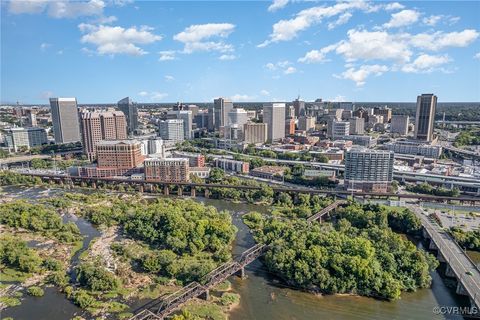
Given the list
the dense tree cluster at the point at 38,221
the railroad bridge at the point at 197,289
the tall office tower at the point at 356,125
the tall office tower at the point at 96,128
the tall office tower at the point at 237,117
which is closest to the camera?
the railroad bridge at the point at 197,289

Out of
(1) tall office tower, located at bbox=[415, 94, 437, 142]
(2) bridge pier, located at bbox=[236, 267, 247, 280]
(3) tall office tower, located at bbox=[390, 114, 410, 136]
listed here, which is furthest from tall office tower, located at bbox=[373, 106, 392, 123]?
(2) bridge pier, located at bbox=[236, 267, 247, 280]

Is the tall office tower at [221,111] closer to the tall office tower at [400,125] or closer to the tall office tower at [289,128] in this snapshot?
the tall office tower at [289,128]

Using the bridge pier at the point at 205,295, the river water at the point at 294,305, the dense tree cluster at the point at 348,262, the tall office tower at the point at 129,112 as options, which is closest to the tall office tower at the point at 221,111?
the tall office tower at the point at 129,112

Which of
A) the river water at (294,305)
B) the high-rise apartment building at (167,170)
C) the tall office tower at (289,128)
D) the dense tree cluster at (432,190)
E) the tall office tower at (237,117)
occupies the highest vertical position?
the tall office tower at (237,117)

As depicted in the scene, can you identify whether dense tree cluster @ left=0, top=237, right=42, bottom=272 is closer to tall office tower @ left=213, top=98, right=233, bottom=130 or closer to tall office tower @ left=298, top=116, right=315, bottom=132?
tall office tower @ left=213, top=98, right=233, bottom=130

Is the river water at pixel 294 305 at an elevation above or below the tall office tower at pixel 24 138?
below

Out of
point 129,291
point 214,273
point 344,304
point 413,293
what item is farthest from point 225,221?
point 413,293
